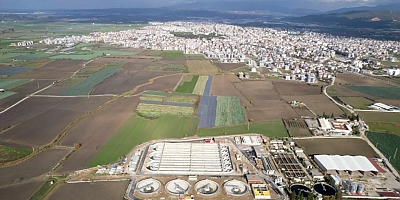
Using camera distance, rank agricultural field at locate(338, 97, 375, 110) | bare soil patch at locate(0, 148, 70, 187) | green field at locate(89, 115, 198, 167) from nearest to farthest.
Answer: bare soil patch at locate(0, 148, 70, 187) → green field at locate(89, 115, 198, 167) → agricultural field at locate(338, 97, 375, 110)

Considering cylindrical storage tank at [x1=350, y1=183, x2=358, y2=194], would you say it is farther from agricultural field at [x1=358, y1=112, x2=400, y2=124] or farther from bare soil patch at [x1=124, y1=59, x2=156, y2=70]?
bare soil patch at [x1=124, y1=59, x2=156, y2=70]

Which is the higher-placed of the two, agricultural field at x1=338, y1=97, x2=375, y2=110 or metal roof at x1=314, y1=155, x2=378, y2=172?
agricultural field at x1=338, y1=97, x2=375, y2=110

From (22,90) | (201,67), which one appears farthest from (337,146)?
(22,90)

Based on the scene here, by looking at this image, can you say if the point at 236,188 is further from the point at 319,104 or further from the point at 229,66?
the point at 229,66

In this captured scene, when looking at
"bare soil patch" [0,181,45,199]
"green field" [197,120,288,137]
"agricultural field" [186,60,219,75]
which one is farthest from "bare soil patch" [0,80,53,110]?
"agricultural field" [186,60,219,75]

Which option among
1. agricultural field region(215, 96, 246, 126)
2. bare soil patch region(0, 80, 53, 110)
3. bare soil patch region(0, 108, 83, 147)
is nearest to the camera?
bare soil patch region(0, 108, 83, 147)

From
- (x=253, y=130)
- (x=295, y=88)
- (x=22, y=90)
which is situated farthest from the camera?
(x=295, y=88)

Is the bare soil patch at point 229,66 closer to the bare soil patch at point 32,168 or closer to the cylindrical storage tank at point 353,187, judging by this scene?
the bare soil patch at point 32,168
